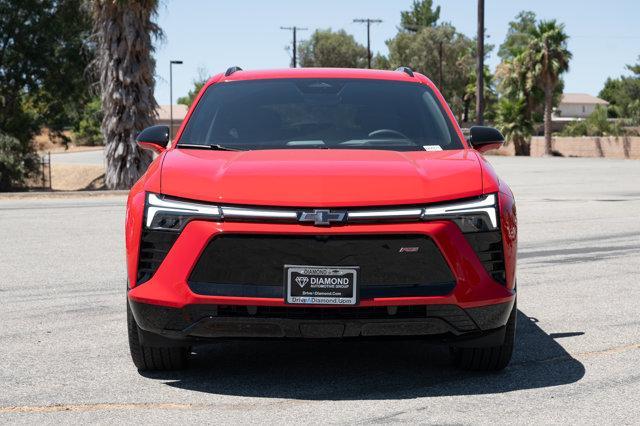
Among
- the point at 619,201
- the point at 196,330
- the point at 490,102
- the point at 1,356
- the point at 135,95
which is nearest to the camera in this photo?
the point at 196,330

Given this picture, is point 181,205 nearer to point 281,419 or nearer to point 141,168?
point 281,419

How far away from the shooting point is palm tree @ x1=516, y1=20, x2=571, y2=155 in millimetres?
71000

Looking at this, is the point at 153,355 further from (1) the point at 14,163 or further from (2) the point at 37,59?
(2) the point at 37,59

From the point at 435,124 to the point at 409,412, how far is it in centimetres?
233

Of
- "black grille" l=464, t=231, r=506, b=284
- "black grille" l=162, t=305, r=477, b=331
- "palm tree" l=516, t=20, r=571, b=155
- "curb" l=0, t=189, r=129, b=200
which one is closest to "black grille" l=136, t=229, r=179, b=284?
"black grille" l=162, t=305, r=477, b=331

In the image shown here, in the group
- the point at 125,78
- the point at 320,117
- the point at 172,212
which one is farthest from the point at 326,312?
the point at 125,78

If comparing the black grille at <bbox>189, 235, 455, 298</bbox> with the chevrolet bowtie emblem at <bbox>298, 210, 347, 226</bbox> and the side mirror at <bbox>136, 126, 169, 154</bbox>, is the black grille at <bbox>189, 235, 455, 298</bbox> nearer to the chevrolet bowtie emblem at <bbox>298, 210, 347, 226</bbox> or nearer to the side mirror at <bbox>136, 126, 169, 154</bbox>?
the chevrolet bowtie emblem at <bbox>298, 210, 347, 226</bbox>

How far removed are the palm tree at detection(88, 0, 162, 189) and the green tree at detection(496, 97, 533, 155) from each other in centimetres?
4769

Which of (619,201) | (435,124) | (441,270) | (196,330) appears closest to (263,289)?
(196,330)

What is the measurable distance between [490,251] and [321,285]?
914 millimetres

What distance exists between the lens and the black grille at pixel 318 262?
5012 millimetres

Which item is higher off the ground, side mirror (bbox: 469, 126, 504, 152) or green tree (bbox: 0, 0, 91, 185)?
green tree (bbox: 0, 0, 91, 185)

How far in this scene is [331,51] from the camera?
114 m

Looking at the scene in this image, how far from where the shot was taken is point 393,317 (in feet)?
16.7
